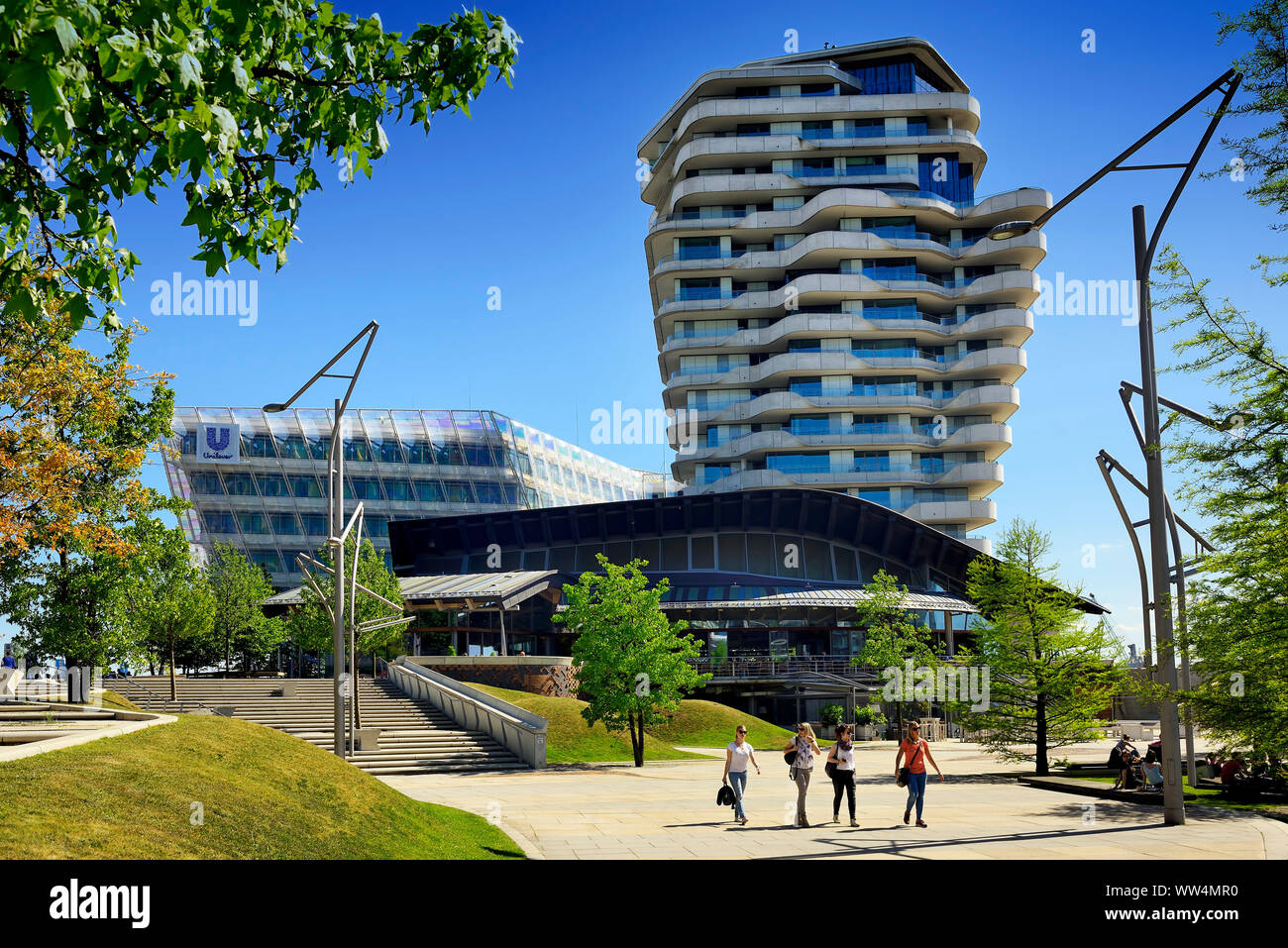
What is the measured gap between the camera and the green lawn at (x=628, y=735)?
3797 cm

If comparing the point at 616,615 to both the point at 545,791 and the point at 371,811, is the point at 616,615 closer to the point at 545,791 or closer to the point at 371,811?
the point at 545,791

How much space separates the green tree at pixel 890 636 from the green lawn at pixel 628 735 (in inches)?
215

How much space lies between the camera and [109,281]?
803cm

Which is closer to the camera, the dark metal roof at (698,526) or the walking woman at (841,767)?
the walking woman at (841,767)

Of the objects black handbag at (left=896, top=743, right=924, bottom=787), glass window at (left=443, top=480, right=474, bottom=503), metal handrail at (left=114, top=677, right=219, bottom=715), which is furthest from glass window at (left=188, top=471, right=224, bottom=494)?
black handbag at (left=896, top=743, right=924, bottom=787)

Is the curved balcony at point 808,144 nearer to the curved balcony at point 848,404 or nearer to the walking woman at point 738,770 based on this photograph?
the curved balcony at point 848,404

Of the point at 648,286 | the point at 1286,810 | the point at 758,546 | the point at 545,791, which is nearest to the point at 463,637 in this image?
the point at 758,546

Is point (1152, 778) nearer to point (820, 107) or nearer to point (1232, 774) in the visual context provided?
point (1232, 774)

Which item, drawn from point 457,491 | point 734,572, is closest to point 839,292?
point 734,572

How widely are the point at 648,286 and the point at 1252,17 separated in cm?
9538

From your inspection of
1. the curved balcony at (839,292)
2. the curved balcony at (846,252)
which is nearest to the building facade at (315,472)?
the curved balcony at (839,292)

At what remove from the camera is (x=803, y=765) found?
60.4 feet

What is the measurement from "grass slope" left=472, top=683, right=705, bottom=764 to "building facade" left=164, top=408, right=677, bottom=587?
155 feet

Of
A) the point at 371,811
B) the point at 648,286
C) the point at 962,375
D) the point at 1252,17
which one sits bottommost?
the point at 371,811
